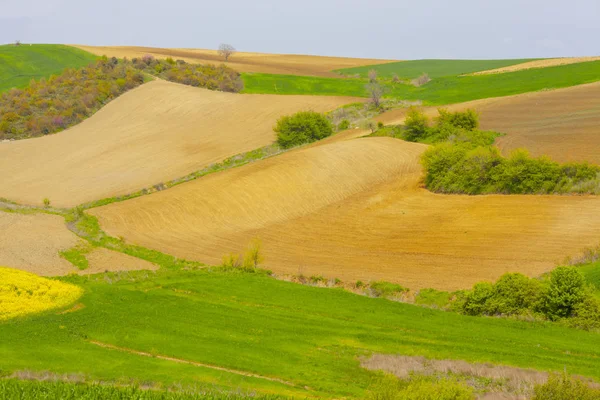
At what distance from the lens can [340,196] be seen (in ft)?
193

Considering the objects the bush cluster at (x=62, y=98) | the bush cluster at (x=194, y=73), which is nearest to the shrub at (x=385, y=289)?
the bush cluster at (x=62, y=98)

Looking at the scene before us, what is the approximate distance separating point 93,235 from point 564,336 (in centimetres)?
Result: 3125

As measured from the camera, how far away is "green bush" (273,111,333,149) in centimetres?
7888

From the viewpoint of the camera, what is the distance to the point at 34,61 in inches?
5492

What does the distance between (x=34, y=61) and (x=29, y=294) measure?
386 feet

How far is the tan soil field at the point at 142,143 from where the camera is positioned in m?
69.9

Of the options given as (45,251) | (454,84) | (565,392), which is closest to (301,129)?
(454,84)

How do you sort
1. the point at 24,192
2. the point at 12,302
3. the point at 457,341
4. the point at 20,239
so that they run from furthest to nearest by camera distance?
the point at 24,192 → the point at 20,239 → the point at 12,302 → the point at 457,341

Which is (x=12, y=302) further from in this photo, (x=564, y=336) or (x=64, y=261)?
(x=564, y=336)

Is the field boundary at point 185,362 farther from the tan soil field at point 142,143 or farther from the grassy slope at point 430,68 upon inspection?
the grassy slope at point 430,68

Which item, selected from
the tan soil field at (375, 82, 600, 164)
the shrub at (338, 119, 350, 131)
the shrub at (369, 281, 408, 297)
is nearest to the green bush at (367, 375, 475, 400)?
the shrub at (369, 281, 408, 297)

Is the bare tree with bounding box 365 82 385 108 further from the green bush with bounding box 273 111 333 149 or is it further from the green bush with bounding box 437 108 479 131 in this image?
the green bush with bounding box 437 108 479 131

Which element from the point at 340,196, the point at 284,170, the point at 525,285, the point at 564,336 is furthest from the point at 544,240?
the point at 284,170

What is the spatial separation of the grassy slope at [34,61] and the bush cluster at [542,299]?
100216 millimetres
